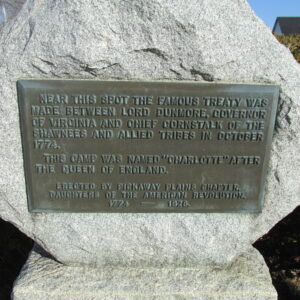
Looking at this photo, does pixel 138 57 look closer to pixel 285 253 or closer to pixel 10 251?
pixel 10 251

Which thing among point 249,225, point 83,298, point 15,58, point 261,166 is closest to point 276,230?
point 249,225

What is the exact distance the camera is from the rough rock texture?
5.97ft

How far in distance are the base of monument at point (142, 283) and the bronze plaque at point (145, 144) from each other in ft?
1.49

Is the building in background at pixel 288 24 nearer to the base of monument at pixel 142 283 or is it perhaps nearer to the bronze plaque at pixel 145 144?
the bronze plaque at pixel 145 144

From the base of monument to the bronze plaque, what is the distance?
453 millimetres

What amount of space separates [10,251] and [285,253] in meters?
3.03

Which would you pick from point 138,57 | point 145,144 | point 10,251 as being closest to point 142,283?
point 145,144

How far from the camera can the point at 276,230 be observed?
12.0 feet

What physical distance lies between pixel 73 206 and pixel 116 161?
44 cm

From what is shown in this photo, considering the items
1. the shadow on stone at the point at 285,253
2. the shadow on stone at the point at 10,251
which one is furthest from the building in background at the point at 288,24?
the shadow on stone at the point at 10,251

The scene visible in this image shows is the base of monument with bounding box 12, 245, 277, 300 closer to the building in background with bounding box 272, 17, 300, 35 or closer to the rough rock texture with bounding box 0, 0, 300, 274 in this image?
the rough rock texture with bounding box 0, 0, 300, 274

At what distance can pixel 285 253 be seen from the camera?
12.0ft

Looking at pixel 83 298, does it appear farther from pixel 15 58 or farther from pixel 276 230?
pixel 276 230

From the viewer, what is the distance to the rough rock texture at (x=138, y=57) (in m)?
1.82
